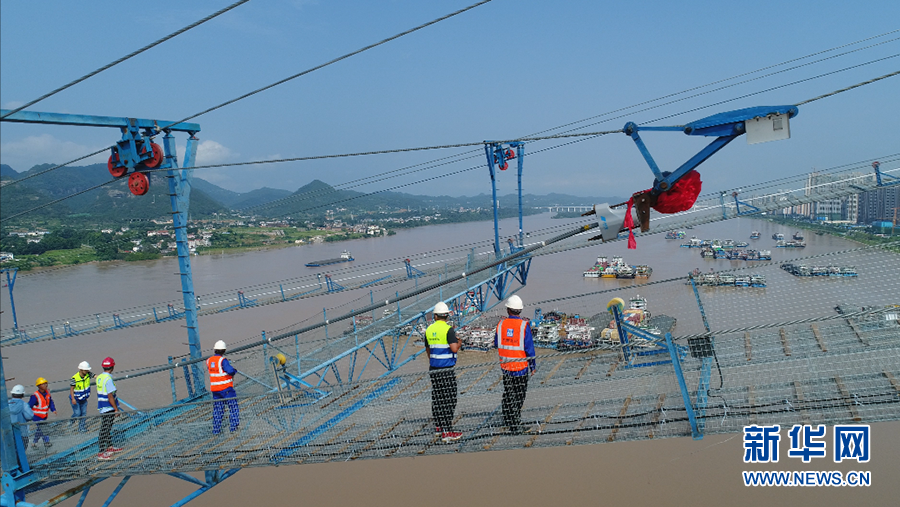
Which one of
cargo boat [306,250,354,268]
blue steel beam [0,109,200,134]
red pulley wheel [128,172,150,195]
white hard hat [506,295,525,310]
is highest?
blue steel beam [0,109,200,134]

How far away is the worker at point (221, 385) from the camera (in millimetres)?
4363

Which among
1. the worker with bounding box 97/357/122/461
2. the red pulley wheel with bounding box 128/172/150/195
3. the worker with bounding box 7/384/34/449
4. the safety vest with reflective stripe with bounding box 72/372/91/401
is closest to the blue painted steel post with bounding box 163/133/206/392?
the red pulley wheel with bounding box 128/172/150/195

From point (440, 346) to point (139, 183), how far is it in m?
4.38

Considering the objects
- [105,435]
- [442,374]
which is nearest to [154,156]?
[105,435]

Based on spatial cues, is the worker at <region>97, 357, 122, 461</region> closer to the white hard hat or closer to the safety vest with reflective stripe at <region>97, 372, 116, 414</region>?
the safety vest with reflective stripe at <region>97, 372, 116, 414</region>

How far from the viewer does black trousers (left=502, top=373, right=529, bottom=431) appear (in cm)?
351

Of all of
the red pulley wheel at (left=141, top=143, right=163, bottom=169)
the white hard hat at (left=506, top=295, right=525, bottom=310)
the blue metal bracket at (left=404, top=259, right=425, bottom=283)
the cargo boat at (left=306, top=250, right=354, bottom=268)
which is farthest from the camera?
the cargo boat at (left=306, top=250, right=354, bottom=268)

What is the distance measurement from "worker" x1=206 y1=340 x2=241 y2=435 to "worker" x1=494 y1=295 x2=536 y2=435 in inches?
97.9

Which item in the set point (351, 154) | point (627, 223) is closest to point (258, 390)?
point (351, 154)

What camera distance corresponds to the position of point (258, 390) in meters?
7.05

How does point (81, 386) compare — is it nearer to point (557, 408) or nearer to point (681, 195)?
point (557, 408)

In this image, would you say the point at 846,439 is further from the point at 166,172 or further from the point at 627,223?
the point at 166,172

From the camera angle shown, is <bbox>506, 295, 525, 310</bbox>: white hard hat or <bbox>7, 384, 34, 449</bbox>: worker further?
<bbox>7, 384, 34, 449</bbox>: worker

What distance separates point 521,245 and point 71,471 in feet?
30.6
